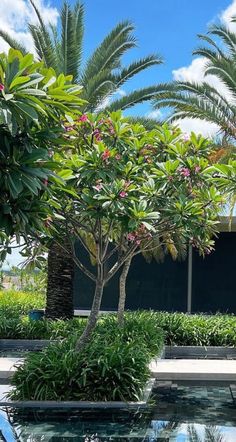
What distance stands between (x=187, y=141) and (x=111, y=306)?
15.8 meters

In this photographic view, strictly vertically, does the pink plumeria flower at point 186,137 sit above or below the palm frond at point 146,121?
below

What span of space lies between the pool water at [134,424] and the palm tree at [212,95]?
32.9 feet

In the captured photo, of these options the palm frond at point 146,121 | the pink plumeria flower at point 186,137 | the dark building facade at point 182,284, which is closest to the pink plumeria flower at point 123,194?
the pink plumeria flower at point 186,137

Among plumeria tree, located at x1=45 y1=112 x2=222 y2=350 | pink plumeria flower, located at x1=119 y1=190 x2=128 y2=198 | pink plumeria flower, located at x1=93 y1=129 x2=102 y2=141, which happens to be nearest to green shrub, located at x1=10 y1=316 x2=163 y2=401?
plumeria tree, located at x1=45 y1=112 x2=222 y2=350

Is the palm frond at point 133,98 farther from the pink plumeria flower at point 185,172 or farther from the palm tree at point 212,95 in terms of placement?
the pink plumeria flower at point 185,172

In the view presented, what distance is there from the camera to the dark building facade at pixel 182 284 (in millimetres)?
23344

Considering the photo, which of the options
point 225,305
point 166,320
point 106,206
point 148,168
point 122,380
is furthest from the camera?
point 225,305

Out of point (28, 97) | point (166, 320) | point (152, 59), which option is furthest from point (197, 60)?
point (28, 97)

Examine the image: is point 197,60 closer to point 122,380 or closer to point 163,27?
point 163,27

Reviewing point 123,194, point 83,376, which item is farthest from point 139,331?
point 123,194

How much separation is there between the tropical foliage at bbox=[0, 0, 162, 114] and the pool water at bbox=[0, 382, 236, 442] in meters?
9.35

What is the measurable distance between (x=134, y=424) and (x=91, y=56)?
11.3 m

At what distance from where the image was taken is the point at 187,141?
29.3 feet

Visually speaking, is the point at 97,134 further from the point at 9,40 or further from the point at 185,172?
the point at 9,40
